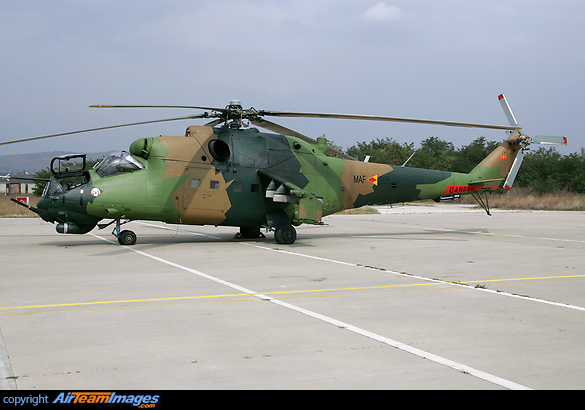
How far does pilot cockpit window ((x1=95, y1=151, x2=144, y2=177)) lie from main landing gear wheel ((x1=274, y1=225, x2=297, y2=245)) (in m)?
4.37

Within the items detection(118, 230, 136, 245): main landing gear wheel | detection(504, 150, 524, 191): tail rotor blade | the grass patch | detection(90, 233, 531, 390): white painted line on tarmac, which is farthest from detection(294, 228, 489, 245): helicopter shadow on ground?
the grass patch

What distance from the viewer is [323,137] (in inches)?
674

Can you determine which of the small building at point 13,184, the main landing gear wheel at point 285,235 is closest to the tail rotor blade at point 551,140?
the main landing gear wheel at point 285,235

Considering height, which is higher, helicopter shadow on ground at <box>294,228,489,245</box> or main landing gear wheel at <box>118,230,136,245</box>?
main landing gear wheel at <box>118,230,136,245</box>

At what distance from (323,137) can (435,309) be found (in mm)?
10869

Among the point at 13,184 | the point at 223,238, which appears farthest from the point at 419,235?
the point at 13,184

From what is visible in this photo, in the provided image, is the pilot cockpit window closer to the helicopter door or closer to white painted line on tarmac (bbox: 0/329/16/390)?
the helicopter door

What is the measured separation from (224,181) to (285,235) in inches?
95.6

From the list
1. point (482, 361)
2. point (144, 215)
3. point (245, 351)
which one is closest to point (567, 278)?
point (482, 361)

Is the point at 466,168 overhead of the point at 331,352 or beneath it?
overhead

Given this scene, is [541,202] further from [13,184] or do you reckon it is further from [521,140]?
[13,184]

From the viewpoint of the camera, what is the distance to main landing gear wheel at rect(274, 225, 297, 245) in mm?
15273

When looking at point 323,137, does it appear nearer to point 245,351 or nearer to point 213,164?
point 213,164

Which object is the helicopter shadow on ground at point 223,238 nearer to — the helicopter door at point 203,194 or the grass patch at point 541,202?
the helicopter door at point 203,194
